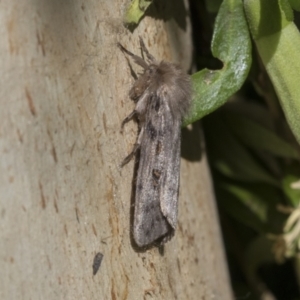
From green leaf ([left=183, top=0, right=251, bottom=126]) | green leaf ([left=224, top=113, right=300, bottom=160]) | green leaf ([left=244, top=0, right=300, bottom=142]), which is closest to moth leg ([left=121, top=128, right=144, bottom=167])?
green leaf ([left=183, top=0, right=251, bottom=126])

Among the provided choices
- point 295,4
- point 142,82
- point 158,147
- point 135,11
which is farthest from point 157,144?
point 295,4

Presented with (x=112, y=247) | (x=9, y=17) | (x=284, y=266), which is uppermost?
(x=9, y=17)

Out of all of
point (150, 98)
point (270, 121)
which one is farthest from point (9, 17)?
point (270, 121)

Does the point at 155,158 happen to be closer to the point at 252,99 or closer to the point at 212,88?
the point at 212,88

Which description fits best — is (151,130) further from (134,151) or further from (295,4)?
(295,4)

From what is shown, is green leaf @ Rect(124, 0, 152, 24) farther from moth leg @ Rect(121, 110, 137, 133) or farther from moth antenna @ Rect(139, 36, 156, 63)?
moth leg @ Rect(121, 110, 137, 133)

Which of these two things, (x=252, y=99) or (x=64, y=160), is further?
(x=252, y=99)
